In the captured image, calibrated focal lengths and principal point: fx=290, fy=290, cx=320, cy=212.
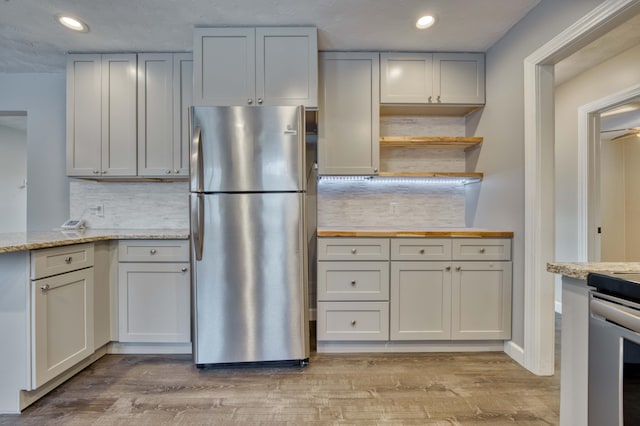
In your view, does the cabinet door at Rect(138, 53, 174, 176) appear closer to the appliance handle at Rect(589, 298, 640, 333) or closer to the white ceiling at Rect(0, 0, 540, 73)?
the white ceiling at Rect(0, 0, 540, 73)

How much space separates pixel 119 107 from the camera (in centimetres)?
240

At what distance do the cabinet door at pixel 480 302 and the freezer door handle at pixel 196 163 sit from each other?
1.90 m

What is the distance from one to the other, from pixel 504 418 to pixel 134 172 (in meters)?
3.03

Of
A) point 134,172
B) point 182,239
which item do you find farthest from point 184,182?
point 182,239

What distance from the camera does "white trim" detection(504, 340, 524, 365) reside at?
2013 millimetres

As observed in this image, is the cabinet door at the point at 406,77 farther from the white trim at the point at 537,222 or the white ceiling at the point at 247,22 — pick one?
the white trim at the point at 537,222

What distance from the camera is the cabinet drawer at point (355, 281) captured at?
2.14m

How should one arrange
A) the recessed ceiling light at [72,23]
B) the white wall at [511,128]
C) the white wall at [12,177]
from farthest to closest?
1. the white wall at [12,177]
2. the recessed ceiling light at [72,23]
3. the white wall at [511,128]

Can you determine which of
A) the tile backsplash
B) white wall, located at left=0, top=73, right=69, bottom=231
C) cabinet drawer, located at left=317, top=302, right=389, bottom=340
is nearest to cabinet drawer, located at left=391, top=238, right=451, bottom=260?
cabinet drawer, located at left=317, top=302, right=389, bottom=340

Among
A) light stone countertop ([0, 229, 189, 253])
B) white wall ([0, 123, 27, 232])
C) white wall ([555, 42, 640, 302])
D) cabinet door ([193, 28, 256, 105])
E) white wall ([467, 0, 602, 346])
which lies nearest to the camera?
light stone countertop ([0, 229, 189, 253])

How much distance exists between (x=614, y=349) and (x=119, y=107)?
3212 millimetres

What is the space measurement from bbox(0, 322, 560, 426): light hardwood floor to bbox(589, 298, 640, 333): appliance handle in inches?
40.1

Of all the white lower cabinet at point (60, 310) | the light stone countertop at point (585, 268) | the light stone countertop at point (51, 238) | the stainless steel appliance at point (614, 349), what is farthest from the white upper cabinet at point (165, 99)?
the stainless steel appliance at point (614, 349)

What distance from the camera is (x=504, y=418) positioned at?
152 cm
